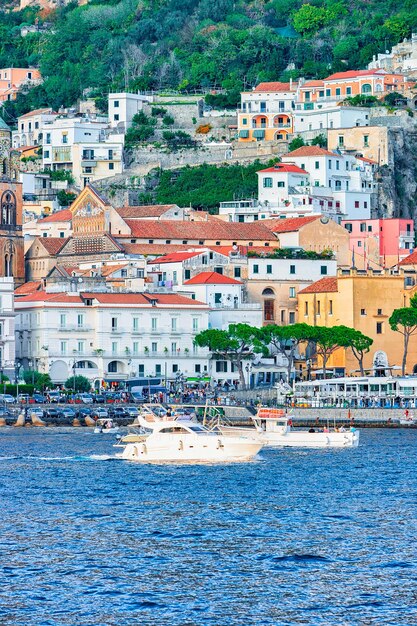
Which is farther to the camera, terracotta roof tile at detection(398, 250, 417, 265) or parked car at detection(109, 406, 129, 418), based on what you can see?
terracotta roof tile at detection(398, 250, 417, 265)

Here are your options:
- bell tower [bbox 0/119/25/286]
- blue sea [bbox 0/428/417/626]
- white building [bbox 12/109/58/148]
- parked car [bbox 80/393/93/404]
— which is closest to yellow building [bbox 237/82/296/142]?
white building [bbox 12/109/58/148]

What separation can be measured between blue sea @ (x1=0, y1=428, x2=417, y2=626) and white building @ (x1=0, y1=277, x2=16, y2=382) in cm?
3195

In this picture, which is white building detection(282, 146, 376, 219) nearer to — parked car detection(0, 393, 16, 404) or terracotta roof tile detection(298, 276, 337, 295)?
terracotta roof tile detection(298, 276, 337, 295)

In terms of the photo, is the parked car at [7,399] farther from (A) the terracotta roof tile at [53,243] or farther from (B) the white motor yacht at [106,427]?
(A) the terracotta roof tile at [53,243]

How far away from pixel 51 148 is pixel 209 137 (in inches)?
487

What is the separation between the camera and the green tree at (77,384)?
341ft

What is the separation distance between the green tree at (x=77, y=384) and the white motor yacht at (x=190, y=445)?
32050 millimetres

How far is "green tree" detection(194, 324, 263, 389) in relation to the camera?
347 feet

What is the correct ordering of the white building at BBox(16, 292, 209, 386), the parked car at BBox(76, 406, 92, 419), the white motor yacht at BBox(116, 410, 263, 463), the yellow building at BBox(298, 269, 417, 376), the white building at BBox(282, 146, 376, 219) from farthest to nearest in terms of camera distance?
the white building at BBox(282, 146, 376, 219) → the yellow building at BBox(298, 269, 417, 376) → the white building at BBox(16, 292, 209, 386) → the parked car at BBox(76, 406, 92, 419) → the white motor yacht at BBox(116, 410, 263, 463)

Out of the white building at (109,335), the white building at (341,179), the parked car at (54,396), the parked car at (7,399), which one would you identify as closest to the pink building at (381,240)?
the white building at (341,179)

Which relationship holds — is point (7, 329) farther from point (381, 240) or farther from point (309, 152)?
Result: point (309, 152)

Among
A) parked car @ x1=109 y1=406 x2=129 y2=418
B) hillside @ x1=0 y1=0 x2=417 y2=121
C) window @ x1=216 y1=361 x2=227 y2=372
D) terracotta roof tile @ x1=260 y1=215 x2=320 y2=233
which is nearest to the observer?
parked car @ x1=109 y1=406 x2=129 y2=418

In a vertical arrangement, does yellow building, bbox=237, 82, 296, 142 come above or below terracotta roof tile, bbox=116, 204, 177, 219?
above

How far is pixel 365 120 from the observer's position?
13725 cm
